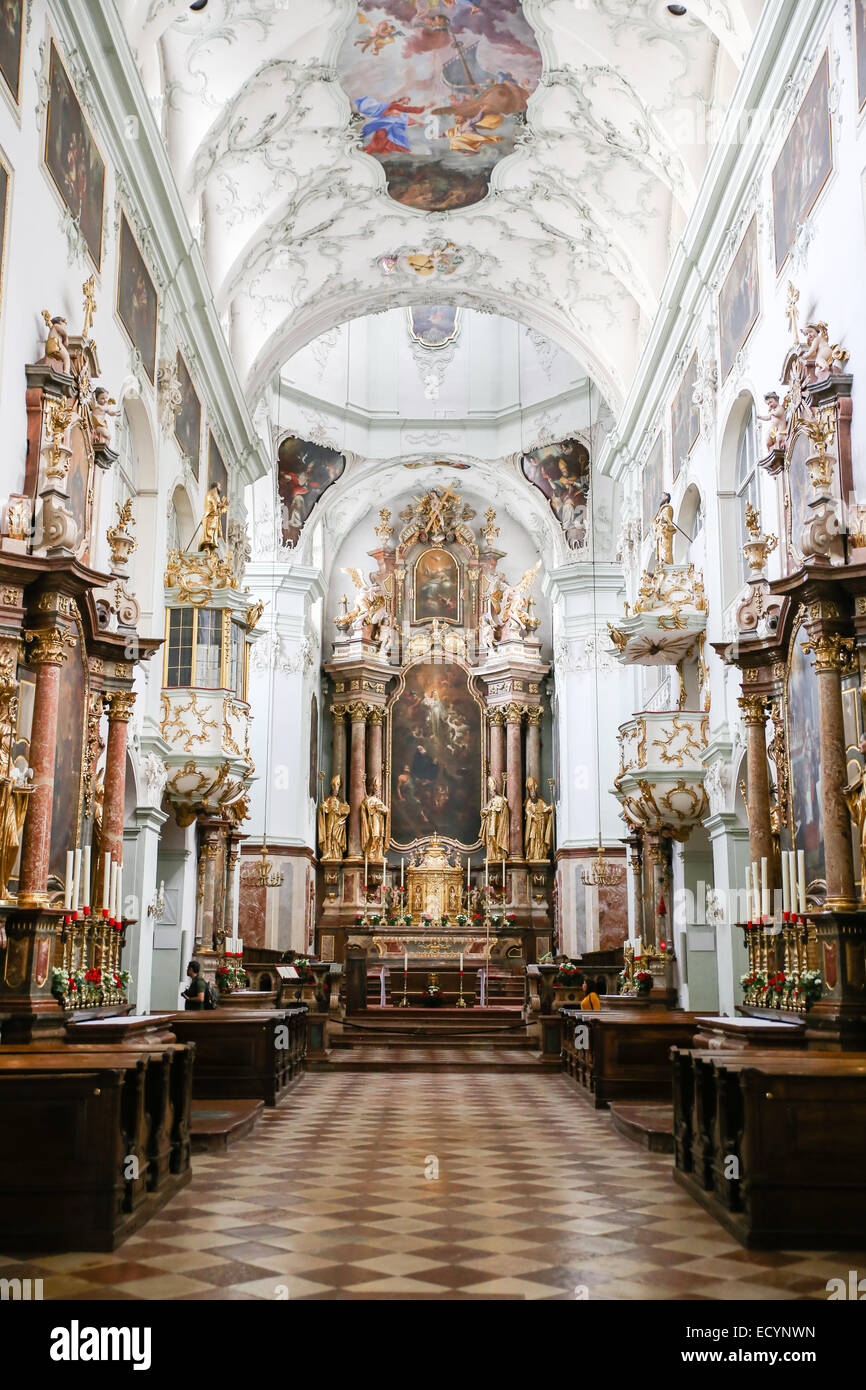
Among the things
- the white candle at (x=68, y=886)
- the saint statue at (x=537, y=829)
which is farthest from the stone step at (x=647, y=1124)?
the saint statue at (x=537, y=829)

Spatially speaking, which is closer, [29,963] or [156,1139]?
[156,1139]

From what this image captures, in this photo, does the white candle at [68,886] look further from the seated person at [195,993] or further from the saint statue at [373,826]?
the saint statue at [373,826]

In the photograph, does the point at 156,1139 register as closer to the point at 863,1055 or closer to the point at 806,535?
the point at 863,1055

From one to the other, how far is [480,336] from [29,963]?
24.5 metres

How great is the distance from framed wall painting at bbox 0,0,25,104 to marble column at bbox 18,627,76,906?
433 cm

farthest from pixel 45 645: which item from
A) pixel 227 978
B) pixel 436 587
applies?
pixel 436 587

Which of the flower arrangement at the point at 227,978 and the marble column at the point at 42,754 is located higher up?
the marble column at the point at 42,754

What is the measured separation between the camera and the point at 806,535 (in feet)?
33.5

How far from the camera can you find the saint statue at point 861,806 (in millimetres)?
9195

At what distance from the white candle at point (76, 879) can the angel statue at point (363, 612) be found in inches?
862

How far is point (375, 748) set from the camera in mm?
32000

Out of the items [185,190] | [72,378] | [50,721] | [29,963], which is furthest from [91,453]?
[185,190]

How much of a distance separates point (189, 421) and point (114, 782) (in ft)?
26.0

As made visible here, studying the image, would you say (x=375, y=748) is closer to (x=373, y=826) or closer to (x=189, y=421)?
(x=373, y=826)
